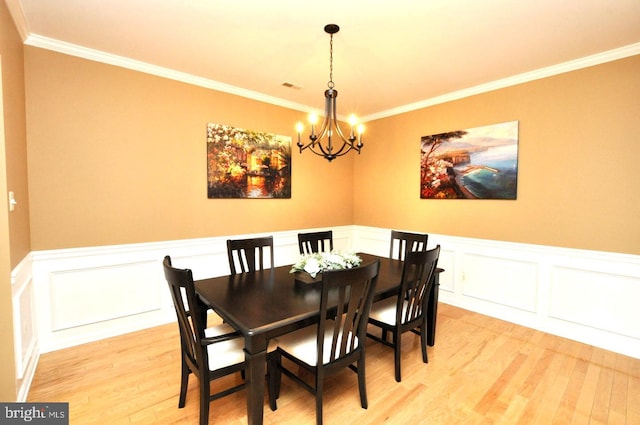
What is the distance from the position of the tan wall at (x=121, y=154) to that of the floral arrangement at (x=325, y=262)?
5.24 ft

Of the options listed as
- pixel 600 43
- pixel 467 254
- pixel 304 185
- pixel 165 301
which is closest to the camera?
pixel 600 43

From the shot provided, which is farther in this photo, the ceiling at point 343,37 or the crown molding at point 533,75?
the crown molding at point 533,75

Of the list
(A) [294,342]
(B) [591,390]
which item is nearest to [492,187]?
(B) [591,390]

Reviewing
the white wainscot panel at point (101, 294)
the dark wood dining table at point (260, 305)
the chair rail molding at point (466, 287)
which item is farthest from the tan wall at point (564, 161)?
the white wainscot panel at point (101, 294)

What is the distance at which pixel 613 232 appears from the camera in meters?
2.65

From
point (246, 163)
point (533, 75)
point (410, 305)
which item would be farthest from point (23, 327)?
point (533, 75)

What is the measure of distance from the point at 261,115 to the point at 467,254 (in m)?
3.07

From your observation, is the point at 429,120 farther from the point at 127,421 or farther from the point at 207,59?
the point at 127,421

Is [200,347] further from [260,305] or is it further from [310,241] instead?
[310,241]

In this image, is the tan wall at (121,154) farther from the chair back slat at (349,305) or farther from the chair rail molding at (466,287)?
the chair back slat at (349,305)

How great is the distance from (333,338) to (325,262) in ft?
2.22

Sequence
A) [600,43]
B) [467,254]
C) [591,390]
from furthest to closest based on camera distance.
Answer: [467,254] < [600,43] < [591,390]

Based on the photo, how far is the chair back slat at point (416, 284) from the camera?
2.07m

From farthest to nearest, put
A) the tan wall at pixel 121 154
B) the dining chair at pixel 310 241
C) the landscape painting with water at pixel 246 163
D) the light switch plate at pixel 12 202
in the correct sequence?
the landscape painting with water at pixel 246 163 → the dining chair at pixel 310 241 → the tan wall at pixel 121 154 → the light switch plate at pixel 12 202
